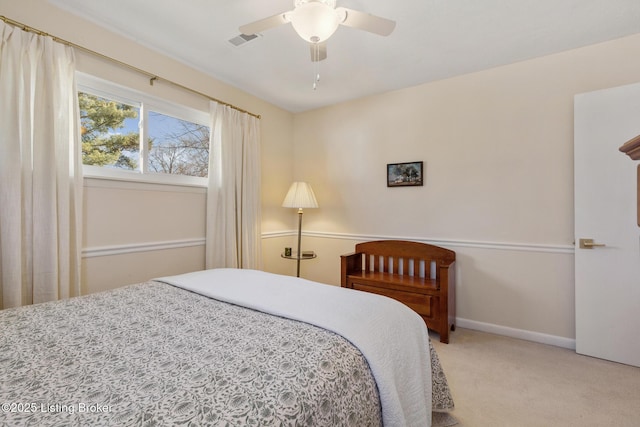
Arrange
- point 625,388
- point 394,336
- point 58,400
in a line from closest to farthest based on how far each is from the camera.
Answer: point 58,400
point 394,336
point 625,388

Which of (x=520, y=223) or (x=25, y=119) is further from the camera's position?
(x=520, y=223)

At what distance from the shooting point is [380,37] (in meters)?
2.19

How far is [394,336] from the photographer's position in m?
1.20

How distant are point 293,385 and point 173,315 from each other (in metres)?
0.78

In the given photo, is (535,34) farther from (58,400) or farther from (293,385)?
(58,400)

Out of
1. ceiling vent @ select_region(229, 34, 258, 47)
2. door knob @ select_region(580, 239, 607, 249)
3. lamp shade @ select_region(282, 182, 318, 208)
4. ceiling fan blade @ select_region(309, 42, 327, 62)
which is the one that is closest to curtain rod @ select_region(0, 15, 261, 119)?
ceiling vent @ select_region(229, 34, 258, 47)

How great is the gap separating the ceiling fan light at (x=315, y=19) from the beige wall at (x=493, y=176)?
72.6 inches

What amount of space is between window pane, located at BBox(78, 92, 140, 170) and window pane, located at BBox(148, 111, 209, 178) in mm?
138

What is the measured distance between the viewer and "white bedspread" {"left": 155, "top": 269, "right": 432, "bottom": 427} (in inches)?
40.8

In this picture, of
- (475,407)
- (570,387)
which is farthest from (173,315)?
(570,387)

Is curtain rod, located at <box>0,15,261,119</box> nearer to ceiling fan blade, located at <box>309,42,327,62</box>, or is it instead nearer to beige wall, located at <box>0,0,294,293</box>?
beige wall, located at <box>0,0,294,293</box>

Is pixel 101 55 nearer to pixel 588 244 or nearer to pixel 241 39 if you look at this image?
pixel 241 39

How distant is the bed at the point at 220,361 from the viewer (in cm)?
70

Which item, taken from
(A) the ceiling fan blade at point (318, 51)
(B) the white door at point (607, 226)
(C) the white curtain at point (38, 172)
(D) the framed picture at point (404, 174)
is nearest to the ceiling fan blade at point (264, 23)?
(A) the ceiling fan blade at point (318, 51)
